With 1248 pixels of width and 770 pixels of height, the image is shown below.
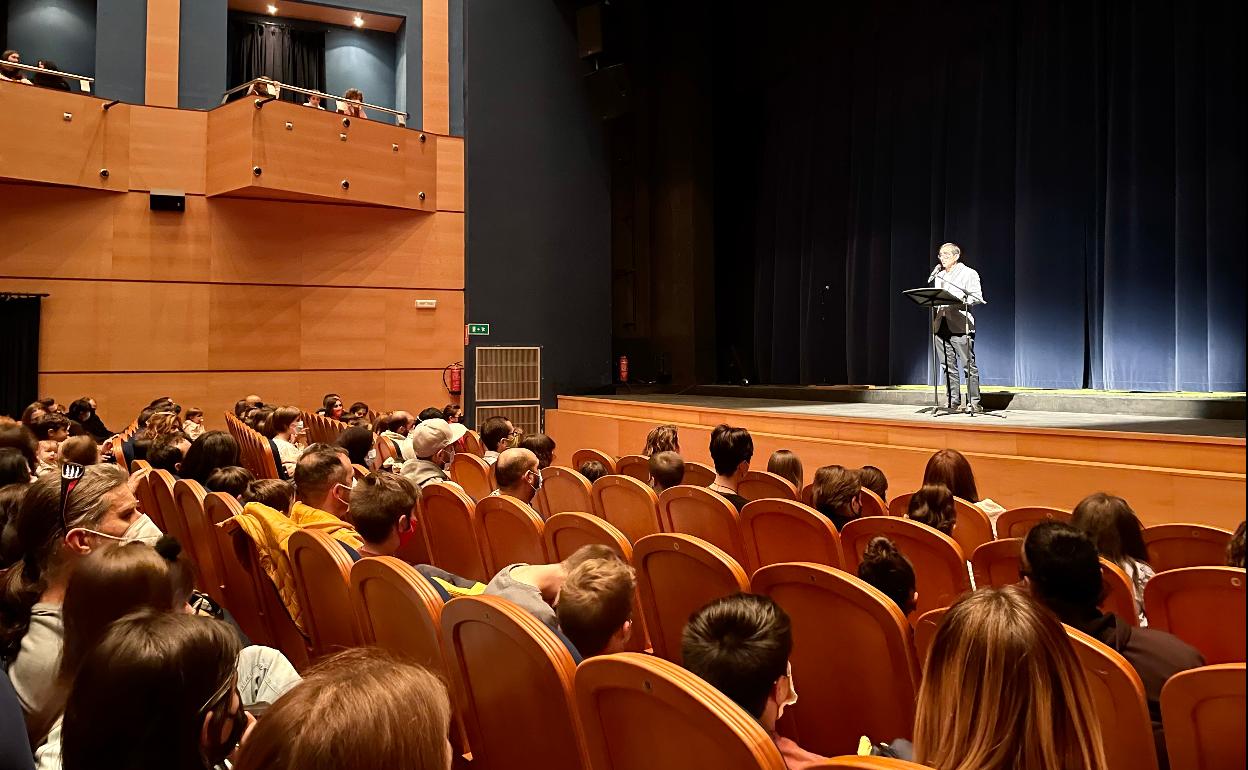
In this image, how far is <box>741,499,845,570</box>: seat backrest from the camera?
276 centimetres

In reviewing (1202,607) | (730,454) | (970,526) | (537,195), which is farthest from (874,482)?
(537,195)

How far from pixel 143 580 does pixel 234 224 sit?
29.2 ft

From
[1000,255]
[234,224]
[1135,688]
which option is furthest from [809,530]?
[234,224]

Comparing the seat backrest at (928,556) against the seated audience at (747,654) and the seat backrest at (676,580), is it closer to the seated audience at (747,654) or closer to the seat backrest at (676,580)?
the seat backrest at (676,580)

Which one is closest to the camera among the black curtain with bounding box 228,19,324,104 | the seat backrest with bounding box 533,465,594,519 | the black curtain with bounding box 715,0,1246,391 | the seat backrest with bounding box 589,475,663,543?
the seat backrest with bounding box 589,475,663,543

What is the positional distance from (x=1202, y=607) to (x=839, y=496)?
4.19 feet

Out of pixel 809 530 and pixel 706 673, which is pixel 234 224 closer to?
pixel 809 530

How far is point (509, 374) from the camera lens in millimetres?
10672

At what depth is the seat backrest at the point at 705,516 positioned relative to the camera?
308 centimetres

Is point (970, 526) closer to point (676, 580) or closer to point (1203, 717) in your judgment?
point (676, 580)

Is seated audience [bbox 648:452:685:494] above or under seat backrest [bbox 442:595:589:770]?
above

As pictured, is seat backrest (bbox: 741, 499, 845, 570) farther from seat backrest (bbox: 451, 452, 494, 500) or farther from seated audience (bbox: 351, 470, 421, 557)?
seat backrest (bbox: 451, 452, 494, 500)

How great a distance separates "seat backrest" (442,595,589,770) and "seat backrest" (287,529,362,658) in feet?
1.71

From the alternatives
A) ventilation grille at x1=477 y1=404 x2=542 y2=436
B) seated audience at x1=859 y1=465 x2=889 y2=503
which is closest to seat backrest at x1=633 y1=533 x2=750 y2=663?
seated audience at x1=859 y1=465 x2=889 y2=503
